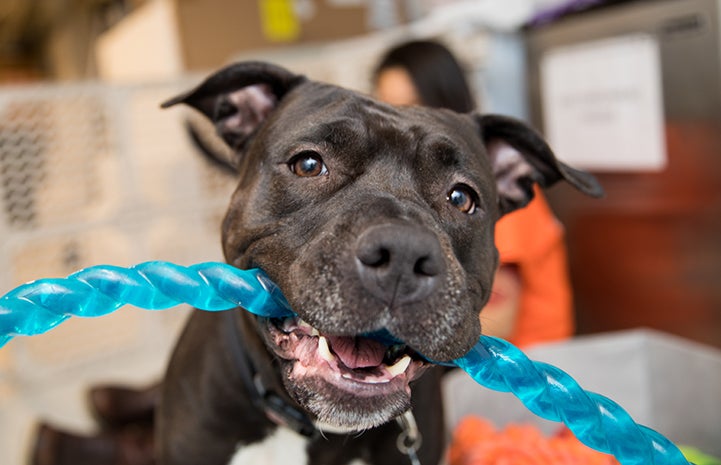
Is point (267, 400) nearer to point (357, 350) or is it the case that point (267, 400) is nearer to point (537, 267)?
point (357, 350)

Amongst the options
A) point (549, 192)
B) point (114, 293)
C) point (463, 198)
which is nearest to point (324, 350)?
point (114, 293)

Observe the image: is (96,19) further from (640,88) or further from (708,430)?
(708,430)

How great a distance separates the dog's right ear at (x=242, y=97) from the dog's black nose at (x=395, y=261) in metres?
0.58

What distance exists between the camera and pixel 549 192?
2.70 m

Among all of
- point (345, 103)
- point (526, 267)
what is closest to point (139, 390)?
point (526, 267)

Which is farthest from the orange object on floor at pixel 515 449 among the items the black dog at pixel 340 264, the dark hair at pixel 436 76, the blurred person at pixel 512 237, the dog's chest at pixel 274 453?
the dark hair at pixel 436 76

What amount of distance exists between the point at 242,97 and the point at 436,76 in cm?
104

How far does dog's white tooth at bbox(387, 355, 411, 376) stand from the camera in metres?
0.94

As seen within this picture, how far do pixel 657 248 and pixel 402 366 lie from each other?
5.52ft

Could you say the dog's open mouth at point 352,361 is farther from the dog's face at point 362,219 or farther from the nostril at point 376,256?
the nostril at point 376,256

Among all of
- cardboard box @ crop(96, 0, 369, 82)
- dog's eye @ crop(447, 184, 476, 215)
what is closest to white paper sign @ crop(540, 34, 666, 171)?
dog's eye @ crop(447, 184, 476, 215)

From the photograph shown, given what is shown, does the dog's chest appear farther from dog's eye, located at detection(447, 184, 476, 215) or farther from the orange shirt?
the orange shirt

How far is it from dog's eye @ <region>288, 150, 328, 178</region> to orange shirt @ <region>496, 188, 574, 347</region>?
121cm

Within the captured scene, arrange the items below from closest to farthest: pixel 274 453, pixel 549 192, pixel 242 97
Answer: pixel 274 453, pixel 242 97, pixel 549 192
